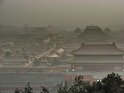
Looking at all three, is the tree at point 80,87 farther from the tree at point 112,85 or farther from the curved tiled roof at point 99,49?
the curved tiled roof at point 99,49

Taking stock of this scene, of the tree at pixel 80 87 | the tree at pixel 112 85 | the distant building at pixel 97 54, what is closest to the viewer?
the tree at pixel 112 85

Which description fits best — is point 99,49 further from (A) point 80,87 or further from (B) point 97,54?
(A) point 80,87

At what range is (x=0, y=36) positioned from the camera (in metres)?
4.11

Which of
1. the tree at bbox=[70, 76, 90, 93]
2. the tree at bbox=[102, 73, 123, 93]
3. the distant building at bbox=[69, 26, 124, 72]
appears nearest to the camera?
the tree at bbox=[102, 73, 123, 93]

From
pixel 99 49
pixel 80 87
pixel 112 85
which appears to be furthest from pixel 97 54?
pixel 112 85

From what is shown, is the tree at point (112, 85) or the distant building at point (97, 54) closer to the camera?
the tree at point (112, 85)

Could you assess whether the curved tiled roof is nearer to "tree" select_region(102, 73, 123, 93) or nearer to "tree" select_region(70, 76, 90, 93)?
"tree" select_region(70, 76, 90, 93)

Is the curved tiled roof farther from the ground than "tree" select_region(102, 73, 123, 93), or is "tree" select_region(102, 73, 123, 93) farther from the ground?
the curved tiled roof

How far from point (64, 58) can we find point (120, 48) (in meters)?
0.72

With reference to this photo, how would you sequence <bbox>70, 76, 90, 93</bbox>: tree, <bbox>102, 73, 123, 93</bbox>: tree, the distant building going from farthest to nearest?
the distant building, <bbox>70, 76, 90, 93</bbox>: tree, <bbox>102, 73, 123, 93</bbox>: tree

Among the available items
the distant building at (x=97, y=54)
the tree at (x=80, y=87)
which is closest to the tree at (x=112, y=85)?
the tree at (x=80, y=87)

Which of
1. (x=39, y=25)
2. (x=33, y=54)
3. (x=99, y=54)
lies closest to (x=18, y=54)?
(x=33, y=54)

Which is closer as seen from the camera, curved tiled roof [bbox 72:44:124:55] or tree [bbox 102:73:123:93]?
tree [bbox 102:73:123:93]

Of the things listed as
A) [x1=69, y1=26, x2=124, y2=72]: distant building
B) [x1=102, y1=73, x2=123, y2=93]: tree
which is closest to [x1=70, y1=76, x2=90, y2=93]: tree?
[x1=102, y1=73, x2=123, y2=93]: tree
